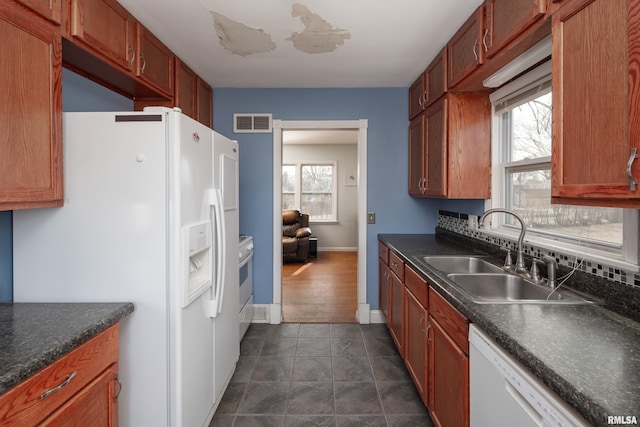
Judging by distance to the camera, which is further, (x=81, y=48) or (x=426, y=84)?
(x=426, y=84)

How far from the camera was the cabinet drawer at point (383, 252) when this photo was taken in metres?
2.96

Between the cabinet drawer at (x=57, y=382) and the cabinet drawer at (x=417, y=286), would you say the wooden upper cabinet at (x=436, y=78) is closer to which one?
the cabinet drawer at (x=417, y=286)

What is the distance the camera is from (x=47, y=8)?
1.36 meters

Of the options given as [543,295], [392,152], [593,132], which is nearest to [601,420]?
[593,132]

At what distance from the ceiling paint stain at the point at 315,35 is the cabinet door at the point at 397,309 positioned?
6.02 ft

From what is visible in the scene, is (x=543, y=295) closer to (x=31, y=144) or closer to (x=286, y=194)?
(x=31, y=144)

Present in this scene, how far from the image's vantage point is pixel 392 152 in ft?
11.1

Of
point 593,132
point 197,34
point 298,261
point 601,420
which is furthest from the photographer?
point 298,261

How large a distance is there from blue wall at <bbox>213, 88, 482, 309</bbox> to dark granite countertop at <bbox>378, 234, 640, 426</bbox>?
1.92m

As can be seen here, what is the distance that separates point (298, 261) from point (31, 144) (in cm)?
539

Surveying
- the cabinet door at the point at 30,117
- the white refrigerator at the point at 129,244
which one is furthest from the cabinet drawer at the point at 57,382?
the cabinet door at the point at 30,117

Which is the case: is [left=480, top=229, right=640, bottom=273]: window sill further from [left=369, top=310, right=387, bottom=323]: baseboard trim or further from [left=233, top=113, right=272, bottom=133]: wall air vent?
[left=233, top=113, right=272, bottom=133]: wall air vent

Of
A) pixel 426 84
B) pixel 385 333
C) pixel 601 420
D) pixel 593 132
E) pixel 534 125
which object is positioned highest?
pixel 426 84

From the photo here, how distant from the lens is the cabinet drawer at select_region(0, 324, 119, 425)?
86 cm
